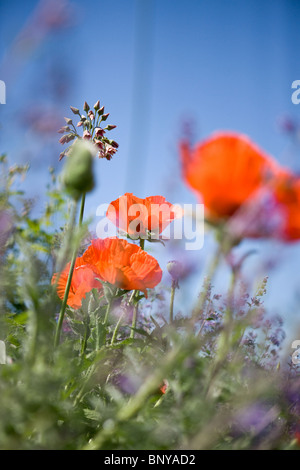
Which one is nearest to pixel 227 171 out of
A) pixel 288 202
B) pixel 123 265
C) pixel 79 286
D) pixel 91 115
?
pixel 288 202

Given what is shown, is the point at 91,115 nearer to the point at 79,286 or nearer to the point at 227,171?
the point at 79,286

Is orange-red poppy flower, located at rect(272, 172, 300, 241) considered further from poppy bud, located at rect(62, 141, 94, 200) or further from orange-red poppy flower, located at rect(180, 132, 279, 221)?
poppy bud, located at rect(62, 141, 94, 200)

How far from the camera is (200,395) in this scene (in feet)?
1.58

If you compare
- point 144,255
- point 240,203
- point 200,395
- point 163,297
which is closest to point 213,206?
point 240,203

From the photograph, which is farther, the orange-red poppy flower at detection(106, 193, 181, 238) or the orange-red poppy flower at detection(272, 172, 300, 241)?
the orange-red poppy flower at detection(106, 193, 181, 238)

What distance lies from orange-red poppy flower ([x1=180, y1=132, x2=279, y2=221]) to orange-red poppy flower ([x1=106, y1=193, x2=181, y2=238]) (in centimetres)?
40

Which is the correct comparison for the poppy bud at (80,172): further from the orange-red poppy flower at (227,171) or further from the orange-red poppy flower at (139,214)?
the orange-red poppy flower at (139,214)

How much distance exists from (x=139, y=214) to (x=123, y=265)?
0.15 metres

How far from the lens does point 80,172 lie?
19.3 inches

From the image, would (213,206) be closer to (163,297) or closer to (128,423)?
(128,423)

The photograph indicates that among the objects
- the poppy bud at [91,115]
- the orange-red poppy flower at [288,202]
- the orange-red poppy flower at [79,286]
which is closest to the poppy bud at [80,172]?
the orange-red poppy flower at [288,202]

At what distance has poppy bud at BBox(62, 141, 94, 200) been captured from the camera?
49 cm

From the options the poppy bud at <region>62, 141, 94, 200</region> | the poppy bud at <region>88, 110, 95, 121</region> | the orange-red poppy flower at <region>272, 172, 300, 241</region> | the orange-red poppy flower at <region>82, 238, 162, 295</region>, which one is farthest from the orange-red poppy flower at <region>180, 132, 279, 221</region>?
the poppy bud at <region>88, 110, 95, 121</region>
